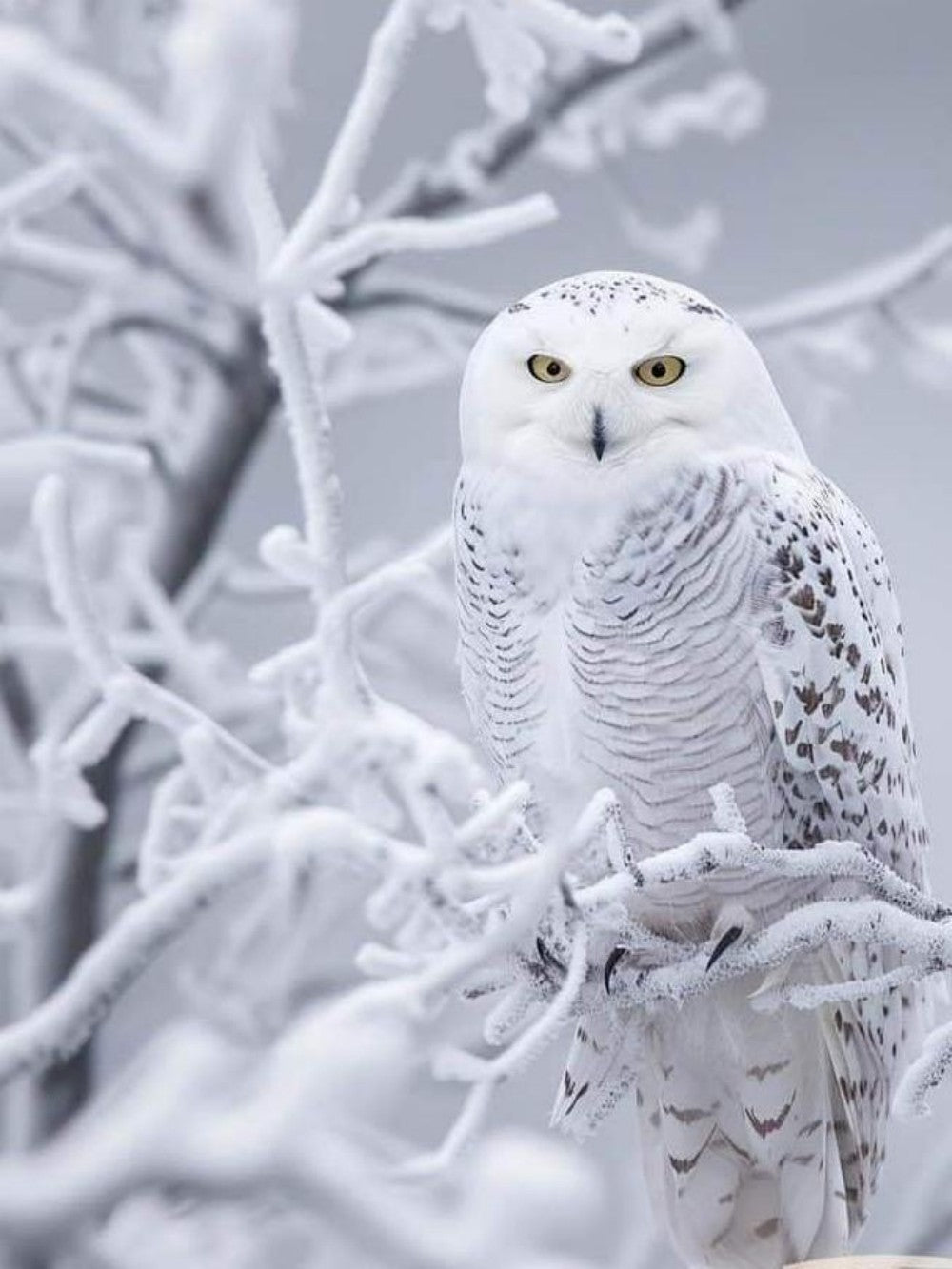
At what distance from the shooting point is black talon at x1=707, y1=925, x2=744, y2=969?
0.77 m

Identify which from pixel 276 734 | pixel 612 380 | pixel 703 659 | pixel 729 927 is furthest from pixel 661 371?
pixel 276 734

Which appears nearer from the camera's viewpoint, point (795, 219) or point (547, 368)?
point (547, 368)

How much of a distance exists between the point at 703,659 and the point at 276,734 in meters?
0.55

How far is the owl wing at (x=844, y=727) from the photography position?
2.62 ft

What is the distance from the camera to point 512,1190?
42 cm

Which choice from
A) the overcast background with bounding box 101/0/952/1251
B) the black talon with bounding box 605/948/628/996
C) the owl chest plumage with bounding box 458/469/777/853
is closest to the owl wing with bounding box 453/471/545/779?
the owl chest plumage with bounding box 458/469/777/853

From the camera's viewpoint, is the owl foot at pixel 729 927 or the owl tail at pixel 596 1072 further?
the owl tail at pixel 596 1072

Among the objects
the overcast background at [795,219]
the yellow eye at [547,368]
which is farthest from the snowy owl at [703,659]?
the overcast background at [795,219]

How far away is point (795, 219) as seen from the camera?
140cm

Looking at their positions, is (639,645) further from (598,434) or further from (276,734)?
(276,734)

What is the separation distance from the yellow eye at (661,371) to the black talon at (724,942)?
250mm

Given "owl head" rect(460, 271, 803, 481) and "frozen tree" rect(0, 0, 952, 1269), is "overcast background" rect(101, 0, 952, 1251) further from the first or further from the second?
"owl head" rect(460, 271, 803, 481)

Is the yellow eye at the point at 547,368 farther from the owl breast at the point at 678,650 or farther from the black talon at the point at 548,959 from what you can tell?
the black talon at the point at 548,959

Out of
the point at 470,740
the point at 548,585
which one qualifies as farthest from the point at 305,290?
the point at 470,740
